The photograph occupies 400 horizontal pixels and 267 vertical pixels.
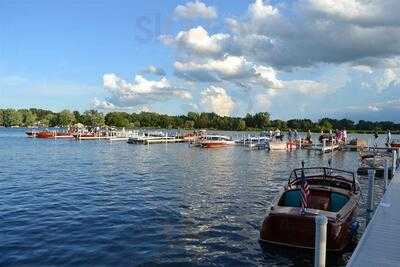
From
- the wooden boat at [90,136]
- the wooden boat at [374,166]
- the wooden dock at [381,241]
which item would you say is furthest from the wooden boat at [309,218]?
the wooden boat at [90,136]

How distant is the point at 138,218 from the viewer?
25547 mm

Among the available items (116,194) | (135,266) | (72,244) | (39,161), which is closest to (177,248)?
(135,266)

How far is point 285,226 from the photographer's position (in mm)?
19125

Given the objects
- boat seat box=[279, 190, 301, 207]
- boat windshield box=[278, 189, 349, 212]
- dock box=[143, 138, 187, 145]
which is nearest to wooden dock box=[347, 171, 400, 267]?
boat windshield box=[278, 189, 349, 212]

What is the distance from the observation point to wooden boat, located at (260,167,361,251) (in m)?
18.7

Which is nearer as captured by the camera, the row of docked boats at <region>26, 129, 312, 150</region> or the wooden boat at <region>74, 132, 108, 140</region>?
the row of docked boats at <region>26, 129, 312, 150</region>

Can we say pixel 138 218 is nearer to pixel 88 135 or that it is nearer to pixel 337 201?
pixel 337 201

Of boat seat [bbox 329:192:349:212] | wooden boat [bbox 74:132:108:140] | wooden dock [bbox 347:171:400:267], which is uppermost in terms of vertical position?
wooden boat [bbox 74:132:108:140]

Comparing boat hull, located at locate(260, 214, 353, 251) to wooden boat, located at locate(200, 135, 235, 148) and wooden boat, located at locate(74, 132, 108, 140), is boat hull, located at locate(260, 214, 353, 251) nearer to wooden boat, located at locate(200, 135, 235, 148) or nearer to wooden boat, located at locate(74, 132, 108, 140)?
wooden boat, located at locate(200, 135, 235, 148)

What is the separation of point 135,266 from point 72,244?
4029mm

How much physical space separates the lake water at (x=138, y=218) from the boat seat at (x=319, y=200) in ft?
7.90

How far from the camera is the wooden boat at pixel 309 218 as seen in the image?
18734 mm

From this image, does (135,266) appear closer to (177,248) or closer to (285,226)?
(177,248)

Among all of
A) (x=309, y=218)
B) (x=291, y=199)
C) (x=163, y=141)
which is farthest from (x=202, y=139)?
(x=309, y=218)
